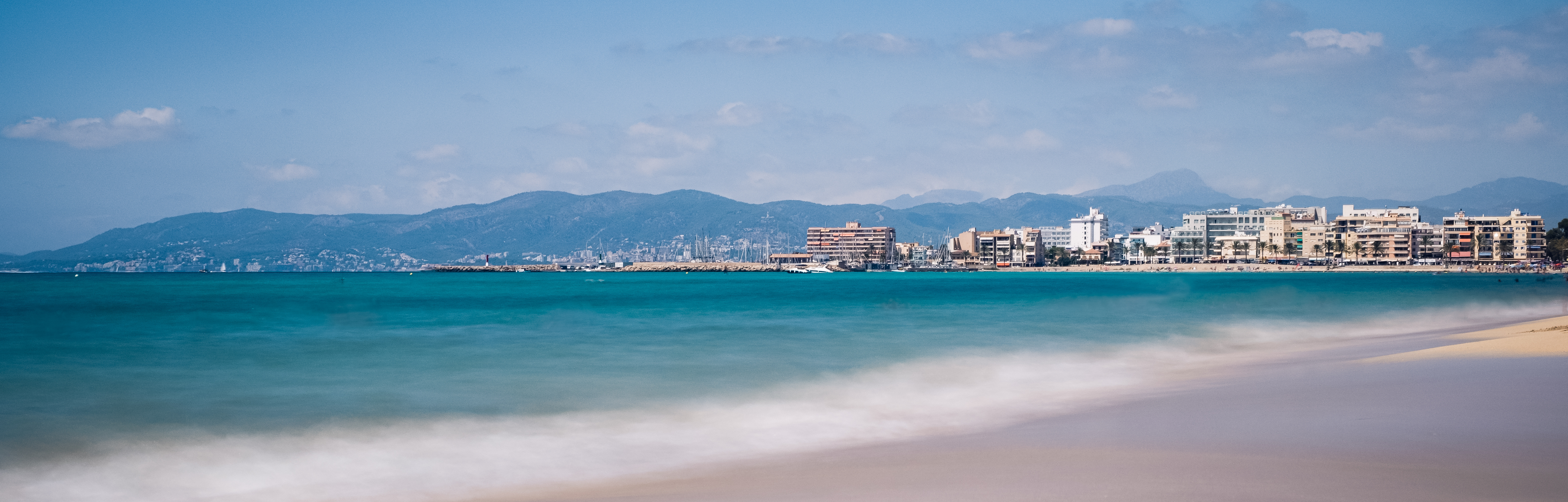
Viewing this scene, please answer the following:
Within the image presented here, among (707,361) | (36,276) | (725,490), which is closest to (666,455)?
(725,490)

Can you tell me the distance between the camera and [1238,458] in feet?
25.3

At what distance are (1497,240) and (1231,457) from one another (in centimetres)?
18314

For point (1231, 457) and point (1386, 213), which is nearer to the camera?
point (1231, 457)

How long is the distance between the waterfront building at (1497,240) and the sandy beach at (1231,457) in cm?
17100

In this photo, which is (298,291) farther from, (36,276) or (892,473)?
(36,276)

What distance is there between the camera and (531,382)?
15.5 m

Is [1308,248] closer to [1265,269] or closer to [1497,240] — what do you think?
[1265,269]

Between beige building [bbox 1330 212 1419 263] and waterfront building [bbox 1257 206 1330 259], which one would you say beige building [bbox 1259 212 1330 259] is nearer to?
waterfront building [bbox 1257 206 1330 259]

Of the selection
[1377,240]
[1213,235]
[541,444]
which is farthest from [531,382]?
[1213,235]

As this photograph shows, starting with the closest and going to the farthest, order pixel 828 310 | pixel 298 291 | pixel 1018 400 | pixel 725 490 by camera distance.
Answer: pixel 725 490 < pixel 1018 400 < pixel 828 310 < pixel 298 291

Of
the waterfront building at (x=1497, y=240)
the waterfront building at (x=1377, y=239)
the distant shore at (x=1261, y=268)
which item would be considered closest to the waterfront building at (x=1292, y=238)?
the waterfront building at (x=1377, y=239)

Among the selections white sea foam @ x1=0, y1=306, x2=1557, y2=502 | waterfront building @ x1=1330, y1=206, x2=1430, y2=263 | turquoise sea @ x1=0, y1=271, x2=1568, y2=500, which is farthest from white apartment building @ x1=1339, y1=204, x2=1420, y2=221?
white sea foam @ x1=0, y1=306, x2=1557, y2=502

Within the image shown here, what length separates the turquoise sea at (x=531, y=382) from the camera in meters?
9.16

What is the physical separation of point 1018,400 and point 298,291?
75.8 metres
